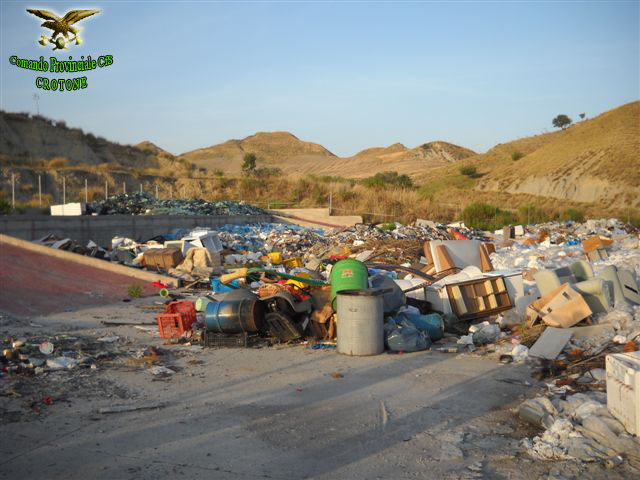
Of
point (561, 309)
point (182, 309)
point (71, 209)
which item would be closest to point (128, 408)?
point (182, 309)

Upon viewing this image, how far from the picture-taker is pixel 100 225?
2078 centimetres

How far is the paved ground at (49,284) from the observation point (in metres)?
11.5

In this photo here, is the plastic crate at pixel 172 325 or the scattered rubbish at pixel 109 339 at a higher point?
the plastic crate at pixel 172 325

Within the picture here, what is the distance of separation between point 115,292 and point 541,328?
9419mm

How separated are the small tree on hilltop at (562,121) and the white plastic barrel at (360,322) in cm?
8223

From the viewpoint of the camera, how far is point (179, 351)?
8.50m

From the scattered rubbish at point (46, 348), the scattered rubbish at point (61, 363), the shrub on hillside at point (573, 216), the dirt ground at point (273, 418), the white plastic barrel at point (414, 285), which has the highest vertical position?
the shrub on hillside at point (573, 216)

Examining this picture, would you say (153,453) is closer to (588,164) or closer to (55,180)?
(55,180)

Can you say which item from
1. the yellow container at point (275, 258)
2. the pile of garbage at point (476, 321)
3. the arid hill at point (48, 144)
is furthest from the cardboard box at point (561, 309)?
the arid hill at point (48, 144)

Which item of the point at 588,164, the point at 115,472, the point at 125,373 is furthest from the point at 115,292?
the point at 588,164

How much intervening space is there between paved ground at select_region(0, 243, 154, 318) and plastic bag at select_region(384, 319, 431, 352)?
21.4 ft

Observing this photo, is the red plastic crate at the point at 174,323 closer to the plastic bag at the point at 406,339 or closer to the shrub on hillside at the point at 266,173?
the plastic bag at the point at 406,339

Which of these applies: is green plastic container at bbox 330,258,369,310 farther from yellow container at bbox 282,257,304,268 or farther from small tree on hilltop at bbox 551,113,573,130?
small tree on hilltop at bbox 551,113,573,130

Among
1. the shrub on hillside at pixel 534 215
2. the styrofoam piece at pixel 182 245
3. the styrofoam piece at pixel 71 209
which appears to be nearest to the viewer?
the styrofoam piece at pixel 182 245
